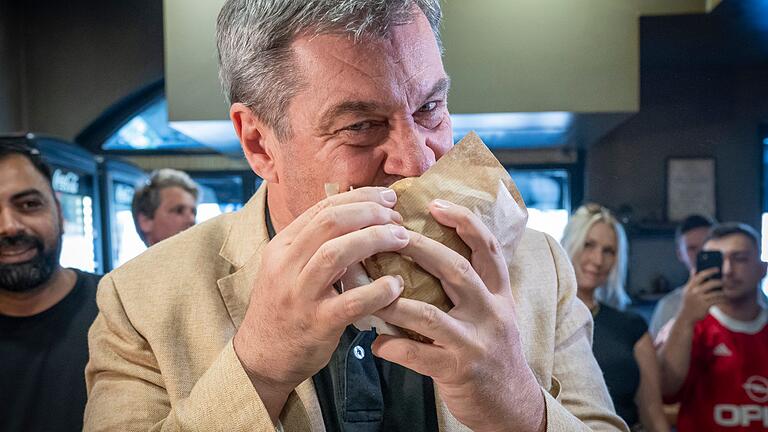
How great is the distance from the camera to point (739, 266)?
2066 mm

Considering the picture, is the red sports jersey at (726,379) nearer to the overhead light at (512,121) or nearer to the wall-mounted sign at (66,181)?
the overhead light at (512,121)

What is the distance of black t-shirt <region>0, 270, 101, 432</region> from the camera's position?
1445 mm

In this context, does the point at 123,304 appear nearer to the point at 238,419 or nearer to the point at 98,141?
the point at 238,419

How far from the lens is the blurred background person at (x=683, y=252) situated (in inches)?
90.0

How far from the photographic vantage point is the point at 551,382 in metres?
0.91

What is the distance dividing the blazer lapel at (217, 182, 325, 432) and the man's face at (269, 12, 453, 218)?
0.19 meters

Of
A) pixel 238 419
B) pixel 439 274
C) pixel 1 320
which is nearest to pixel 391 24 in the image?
pixel 439 274

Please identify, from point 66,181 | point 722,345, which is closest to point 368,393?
point 66,181

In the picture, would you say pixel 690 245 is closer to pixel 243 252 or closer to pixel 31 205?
pixel 243 252

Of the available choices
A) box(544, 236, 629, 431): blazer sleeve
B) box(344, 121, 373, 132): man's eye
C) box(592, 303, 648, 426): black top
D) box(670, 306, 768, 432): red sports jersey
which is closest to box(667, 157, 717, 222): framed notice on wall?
box(670, 306, 768, 432): red sports jersey

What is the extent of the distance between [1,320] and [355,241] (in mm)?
1430

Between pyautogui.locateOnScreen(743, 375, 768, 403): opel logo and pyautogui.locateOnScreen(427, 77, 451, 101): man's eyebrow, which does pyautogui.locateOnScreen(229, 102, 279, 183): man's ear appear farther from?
pyautogui.locateOnScreen(743, 375, 768, 403): opel logo

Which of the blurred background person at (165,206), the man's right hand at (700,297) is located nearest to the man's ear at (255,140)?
the blurred background person at (165,206)

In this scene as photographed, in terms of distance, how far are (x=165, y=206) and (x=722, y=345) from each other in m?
1.79
